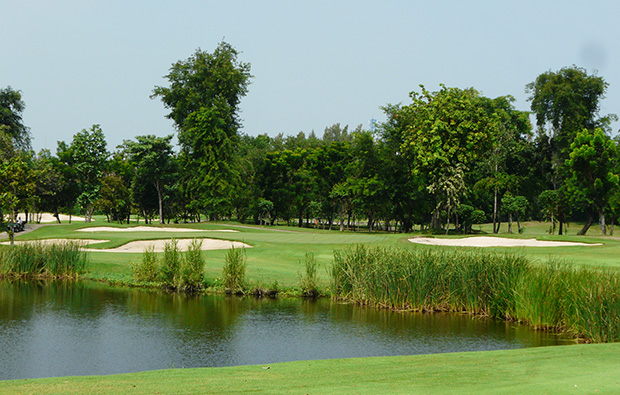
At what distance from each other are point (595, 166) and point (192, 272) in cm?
4429

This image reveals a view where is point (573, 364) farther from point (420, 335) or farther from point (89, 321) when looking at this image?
point (89, 321)

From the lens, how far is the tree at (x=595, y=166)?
5259cm

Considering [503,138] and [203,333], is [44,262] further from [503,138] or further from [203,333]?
[503,138]

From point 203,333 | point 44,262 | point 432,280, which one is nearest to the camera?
point 203,333

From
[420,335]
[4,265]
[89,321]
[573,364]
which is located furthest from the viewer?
[4,265]

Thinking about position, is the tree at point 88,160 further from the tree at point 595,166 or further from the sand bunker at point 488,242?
the tree at point 595,166

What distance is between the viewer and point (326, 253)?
27.9m

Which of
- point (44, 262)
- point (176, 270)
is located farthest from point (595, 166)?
point (44, 262)

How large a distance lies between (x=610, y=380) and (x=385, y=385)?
294 cm

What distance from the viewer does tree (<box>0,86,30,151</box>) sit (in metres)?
67.6

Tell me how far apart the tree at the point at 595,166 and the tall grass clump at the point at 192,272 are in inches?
1683

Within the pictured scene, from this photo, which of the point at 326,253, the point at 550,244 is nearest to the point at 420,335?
the point at 326,253

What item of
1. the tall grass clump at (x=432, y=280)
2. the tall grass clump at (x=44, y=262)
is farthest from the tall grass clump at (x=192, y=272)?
Result: the tall grass clump at (x=44, y=262)

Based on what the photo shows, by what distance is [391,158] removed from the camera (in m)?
61.6
